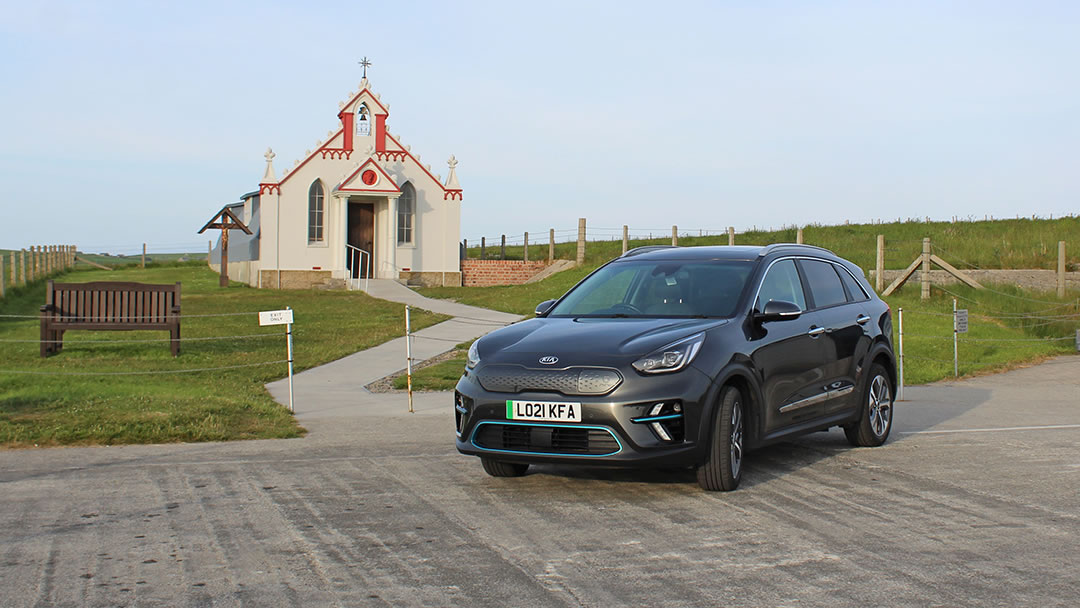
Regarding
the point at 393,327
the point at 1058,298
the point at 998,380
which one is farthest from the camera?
the point at 1058,298

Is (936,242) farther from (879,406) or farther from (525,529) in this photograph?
(525,529)

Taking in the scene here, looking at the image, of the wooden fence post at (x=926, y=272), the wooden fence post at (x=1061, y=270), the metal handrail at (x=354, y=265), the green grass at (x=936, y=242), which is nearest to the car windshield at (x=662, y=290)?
the wooden fence post at (x=926, y=272)

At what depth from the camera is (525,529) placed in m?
6.24

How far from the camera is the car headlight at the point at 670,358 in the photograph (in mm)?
6934

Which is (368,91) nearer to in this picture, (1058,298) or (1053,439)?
(1058,298)

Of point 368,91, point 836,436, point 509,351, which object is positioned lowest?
point 836,436

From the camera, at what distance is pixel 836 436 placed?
10398 mm

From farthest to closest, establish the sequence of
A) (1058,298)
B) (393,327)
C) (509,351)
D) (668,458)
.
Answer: (1058,298) → (393,327) → (509,351) → (668,458)

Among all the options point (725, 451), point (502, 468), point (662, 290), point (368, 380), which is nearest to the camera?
point (725, 451)

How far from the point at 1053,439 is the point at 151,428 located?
8.19m

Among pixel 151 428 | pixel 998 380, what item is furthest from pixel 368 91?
pixel 151 428

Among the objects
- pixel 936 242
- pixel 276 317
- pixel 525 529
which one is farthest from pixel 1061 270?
pixel 525 529

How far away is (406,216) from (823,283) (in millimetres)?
30283

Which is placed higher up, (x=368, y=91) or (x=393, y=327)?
(x=368, y=91)
